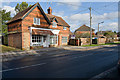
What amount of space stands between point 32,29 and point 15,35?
359cm

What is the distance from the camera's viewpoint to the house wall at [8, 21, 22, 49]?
1853cm

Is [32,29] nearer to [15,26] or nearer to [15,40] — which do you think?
[15,26]

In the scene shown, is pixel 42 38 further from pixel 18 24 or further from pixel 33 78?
pixel 33 78

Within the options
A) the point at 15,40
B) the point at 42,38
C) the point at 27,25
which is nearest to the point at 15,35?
the point at 15,40

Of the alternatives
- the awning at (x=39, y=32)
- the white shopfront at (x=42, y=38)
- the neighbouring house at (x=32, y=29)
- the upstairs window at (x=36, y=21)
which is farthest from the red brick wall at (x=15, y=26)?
the upstairs window at (x=36, y=21)

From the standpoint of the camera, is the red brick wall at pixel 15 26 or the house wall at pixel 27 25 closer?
the house wall at pixel 27 25

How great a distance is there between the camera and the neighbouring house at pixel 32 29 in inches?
A: 719

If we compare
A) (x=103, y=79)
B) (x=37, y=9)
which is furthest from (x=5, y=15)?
(x=103, y=79)

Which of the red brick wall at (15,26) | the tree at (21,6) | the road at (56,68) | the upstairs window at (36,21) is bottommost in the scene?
the road at (56,68)

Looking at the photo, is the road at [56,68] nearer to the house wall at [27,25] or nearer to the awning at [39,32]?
the house wall at [27,25]

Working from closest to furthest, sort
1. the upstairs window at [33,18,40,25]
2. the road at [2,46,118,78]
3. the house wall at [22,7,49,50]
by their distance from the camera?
the road at [2,46,118,78] < the house wall at [22,7,49,50] < the upstairs window at [33,18,40,25]

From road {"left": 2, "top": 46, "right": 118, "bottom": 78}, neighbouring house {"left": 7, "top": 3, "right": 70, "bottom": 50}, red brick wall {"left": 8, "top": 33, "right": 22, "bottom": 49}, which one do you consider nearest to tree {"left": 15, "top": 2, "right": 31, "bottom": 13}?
neighbouring house {"left": 7, "top": 3, "right": 70, "bottom": 50}

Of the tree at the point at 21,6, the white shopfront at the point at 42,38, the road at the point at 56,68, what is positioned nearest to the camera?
the road at the point at 56,68

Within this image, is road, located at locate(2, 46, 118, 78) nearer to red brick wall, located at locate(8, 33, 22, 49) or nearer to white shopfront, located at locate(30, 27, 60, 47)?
red brick wall, located at locate(8, 33, 22, 49)
